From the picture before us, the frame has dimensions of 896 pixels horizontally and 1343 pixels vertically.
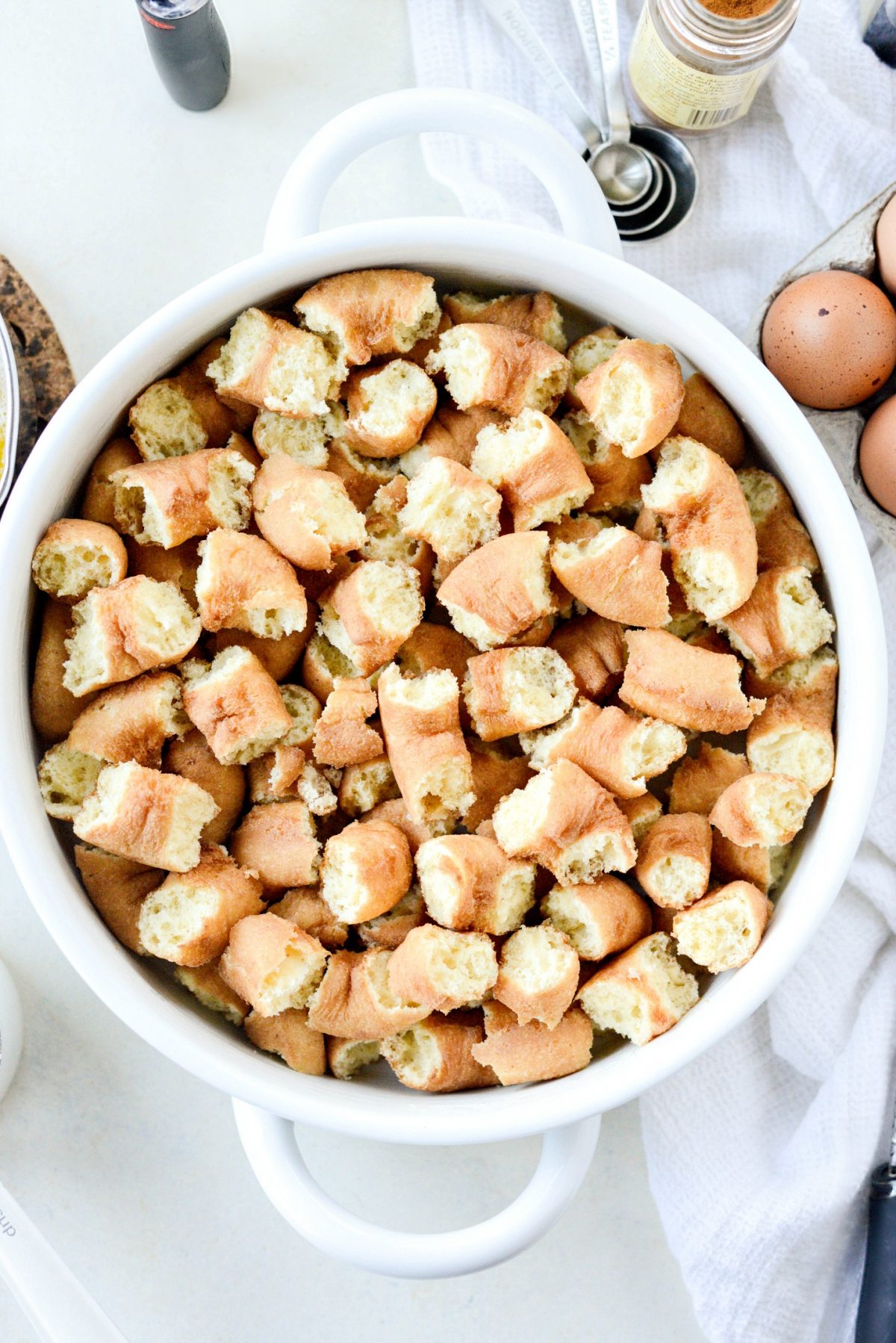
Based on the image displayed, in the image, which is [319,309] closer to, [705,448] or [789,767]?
[705,448]

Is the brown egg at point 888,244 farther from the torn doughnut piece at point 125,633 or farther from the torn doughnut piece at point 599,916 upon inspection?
the torn doughnut piece at point 125,633

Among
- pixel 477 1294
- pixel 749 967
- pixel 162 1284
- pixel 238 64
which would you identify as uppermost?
pixel 238 64

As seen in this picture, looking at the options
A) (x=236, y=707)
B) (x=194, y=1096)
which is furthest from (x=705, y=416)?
(x=194, y=1096)

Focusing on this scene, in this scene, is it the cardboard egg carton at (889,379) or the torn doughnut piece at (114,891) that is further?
the cardboard egg carton at (889,379)

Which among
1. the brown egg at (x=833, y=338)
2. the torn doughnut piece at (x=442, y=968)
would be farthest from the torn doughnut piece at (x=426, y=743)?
the brown egg at (x=833, y=338)

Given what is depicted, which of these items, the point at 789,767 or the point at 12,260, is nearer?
the point at 789,767

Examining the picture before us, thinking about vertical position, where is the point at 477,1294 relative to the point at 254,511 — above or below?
below

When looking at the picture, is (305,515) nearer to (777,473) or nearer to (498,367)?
(498,367)

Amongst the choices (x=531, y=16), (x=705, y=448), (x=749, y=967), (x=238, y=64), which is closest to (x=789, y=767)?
(x=749, y=967)
